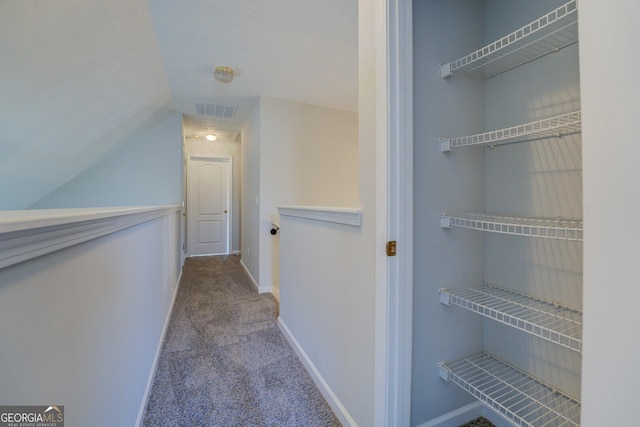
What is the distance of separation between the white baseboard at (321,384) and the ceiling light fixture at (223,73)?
236cm

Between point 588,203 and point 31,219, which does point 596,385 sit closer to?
point 588,203

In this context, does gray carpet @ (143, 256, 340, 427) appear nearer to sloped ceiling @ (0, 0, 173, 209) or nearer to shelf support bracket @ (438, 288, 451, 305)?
shelf support bracket @ (438, 288, 451, 305)

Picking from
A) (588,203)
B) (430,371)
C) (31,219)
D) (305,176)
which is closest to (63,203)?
(305,176)

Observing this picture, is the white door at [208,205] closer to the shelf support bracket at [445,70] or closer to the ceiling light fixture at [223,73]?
the ceiling light fixture at [223,73]

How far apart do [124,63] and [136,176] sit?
1829 mm

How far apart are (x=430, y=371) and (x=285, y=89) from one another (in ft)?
9.32

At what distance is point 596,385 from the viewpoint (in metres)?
0.51

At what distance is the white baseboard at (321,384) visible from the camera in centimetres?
126

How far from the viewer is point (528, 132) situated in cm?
86

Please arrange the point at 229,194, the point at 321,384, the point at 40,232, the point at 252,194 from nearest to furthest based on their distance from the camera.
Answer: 1. the point at 40,232
2. the point at 321,384
3. the point at 252,194
4. the point at 229,194

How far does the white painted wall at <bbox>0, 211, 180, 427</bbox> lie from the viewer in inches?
17.6

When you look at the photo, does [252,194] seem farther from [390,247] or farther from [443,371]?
[443,371]

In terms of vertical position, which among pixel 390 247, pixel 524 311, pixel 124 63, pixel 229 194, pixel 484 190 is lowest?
pixel 524 311

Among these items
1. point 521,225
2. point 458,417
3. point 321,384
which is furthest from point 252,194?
point 521,225
